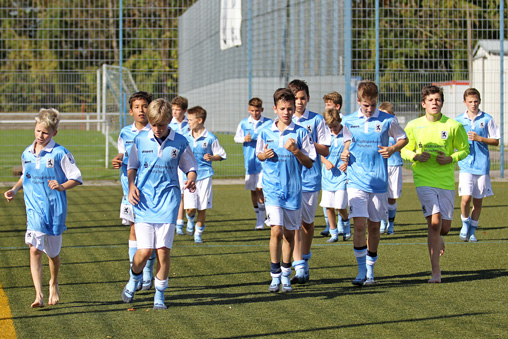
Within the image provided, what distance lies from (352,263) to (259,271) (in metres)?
1.16

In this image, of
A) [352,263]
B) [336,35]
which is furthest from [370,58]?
[352,263]

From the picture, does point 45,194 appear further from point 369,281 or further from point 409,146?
point 409,146

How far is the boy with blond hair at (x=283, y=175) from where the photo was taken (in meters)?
6.91

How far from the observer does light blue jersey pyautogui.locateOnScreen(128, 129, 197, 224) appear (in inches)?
244

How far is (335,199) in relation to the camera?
10.2m

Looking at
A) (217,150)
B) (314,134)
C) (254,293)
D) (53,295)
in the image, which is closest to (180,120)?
(217,150)

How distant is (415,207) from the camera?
Answer: 13.7m

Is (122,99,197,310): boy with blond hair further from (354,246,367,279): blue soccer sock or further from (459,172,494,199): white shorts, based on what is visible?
(459,172,494,199): white shorts

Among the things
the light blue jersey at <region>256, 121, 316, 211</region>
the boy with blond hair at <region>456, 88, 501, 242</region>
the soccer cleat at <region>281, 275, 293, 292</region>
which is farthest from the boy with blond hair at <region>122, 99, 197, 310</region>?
the boy with blond hair at <region>456, 88, 501, 242</region>

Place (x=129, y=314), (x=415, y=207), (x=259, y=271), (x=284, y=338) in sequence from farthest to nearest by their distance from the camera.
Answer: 1. (x=415, y=207)
2. (x=259, y=271)
3. (x=129, y=314)
4. (x=284, y=338)

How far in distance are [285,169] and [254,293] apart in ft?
3.98

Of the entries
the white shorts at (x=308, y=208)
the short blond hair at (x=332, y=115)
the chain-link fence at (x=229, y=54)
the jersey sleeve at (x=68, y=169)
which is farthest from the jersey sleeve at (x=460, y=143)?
the chain-link fence at (x=229, y=54)

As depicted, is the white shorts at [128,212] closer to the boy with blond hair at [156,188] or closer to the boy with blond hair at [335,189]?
the boy with blond hair at [156,188]

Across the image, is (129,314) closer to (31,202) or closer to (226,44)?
(31,202)
